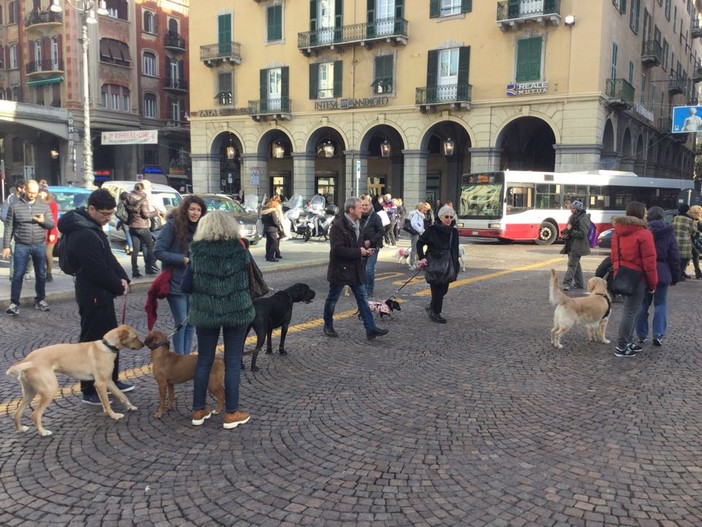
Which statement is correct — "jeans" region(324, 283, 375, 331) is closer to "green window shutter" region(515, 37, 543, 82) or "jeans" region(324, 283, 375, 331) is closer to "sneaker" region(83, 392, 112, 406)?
"sneaker" region(83, 392, 112, 406)

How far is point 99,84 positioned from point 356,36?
20949 mm

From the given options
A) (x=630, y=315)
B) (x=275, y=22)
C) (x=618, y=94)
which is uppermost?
(x=275, y=22)

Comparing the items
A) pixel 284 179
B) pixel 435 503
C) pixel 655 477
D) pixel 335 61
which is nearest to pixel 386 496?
pixel 435 503

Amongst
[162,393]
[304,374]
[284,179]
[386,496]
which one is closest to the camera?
[386,496]

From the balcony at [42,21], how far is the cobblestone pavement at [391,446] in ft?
138

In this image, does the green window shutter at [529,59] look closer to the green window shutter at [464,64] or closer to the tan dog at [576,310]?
the green window shutter at [464,64]

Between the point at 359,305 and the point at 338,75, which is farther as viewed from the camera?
the point at 338,75

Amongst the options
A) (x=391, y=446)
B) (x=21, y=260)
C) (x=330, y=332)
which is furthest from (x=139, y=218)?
(x=391, y=446)

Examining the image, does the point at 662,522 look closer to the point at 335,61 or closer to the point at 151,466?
the point at 151,466

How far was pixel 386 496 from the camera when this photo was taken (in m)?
3.42

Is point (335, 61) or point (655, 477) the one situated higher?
point (335, 61)

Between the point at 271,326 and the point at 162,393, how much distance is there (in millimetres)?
1803

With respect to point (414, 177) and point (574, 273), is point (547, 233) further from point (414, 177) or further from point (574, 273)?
point (574, 273)

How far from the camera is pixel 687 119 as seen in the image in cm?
2647
